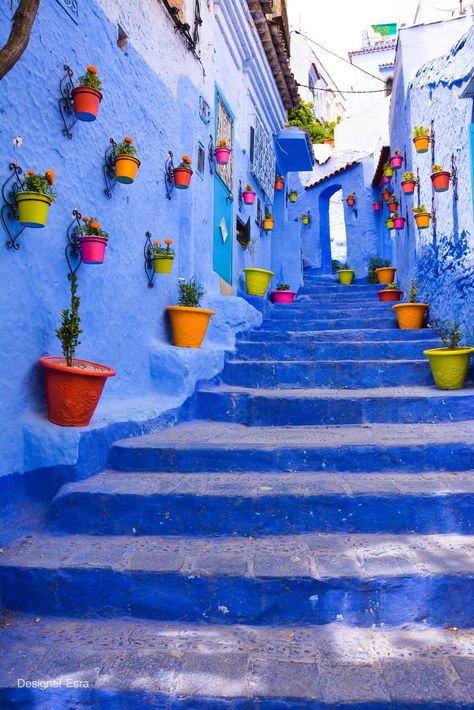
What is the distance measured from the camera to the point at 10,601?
245 cm

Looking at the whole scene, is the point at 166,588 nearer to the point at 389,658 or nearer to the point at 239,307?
the point at 389,658

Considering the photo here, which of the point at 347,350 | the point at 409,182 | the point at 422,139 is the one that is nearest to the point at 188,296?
the point at 347,350

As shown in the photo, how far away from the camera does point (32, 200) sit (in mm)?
2803

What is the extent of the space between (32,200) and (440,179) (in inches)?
176

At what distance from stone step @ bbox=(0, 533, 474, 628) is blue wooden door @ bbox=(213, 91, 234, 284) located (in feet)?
14.9

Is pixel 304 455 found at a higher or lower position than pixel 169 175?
lower

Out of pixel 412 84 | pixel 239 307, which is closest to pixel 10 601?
pixel 239 307

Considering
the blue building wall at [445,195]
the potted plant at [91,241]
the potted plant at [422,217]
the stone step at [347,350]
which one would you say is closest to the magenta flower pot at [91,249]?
the potted plant at [91,241]

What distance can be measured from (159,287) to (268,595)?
3048 mm

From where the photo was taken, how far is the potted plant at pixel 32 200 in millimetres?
2803

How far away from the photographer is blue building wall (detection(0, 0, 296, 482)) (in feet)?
9.84

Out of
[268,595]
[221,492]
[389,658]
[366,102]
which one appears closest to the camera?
[389,658]

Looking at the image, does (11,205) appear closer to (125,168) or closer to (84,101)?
(84,101)

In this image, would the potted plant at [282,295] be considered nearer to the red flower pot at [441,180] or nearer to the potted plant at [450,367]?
the red flower pot at [441,180]
